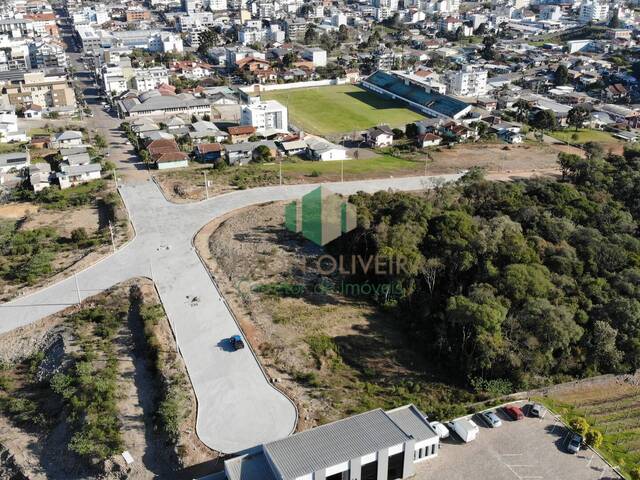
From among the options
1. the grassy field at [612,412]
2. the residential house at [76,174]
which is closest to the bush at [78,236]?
the residential house at [76,174]

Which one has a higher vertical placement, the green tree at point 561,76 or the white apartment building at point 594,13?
the white apartment building at point 594,13

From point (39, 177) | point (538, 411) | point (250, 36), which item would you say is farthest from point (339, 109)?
point (538, 411)

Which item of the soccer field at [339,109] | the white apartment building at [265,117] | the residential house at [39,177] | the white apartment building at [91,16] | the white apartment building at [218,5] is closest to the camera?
the residential house at [39,177]

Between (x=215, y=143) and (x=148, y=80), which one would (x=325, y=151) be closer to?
(x=215, y=143)

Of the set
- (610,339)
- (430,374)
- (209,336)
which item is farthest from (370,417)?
(610,339)

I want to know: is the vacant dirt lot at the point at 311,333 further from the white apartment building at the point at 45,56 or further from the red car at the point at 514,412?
the white apartment building at the point at 45,56

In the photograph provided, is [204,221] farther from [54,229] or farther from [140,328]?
[140,328]
